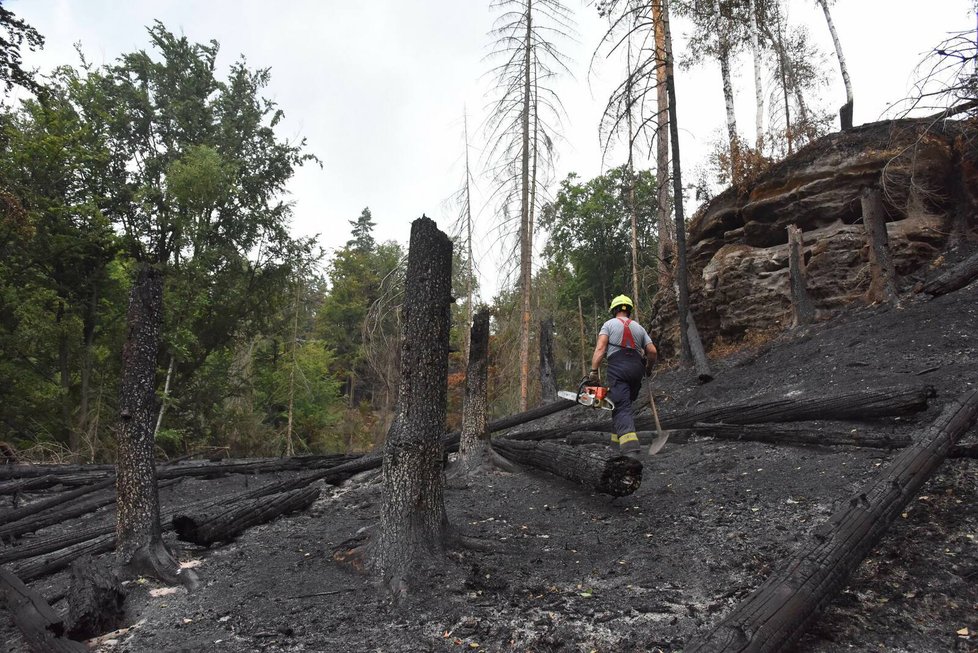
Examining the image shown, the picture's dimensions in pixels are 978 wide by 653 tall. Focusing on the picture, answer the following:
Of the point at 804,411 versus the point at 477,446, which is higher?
the point at 804,411

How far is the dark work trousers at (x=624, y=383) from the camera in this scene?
6473 millimetres

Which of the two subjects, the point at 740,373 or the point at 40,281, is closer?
the point at 740,373

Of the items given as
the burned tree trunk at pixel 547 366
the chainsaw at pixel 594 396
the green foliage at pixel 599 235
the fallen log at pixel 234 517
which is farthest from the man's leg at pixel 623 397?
the green foliage at pixel 599 235

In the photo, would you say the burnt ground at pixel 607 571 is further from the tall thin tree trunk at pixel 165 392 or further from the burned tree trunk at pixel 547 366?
the tall thin tree trunk at pixel 165 392

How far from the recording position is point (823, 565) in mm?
2930

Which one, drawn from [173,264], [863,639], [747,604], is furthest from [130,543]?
[173,264]

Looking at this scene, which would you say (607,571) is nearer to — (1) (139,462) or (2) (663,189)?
(1) (139,462)

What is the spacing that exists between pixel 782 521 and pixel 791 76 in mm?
24557

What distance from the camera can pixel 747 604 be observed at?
8.59 feet

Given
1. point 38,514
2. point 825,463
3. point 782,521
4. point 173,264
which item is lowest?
point 38,514

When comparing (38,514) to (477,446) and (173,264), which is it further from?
(173,264)

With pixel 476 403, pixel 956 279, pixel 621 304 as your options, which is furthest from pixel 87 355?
pixel 956 279

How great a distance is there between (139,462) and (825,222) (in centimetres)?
1518

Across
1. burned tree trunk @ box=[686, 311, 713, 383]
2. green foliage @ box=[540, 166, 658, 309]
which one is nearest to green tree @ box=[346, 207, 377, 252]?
green foliage @ box=[540, 166, 658, 309]
